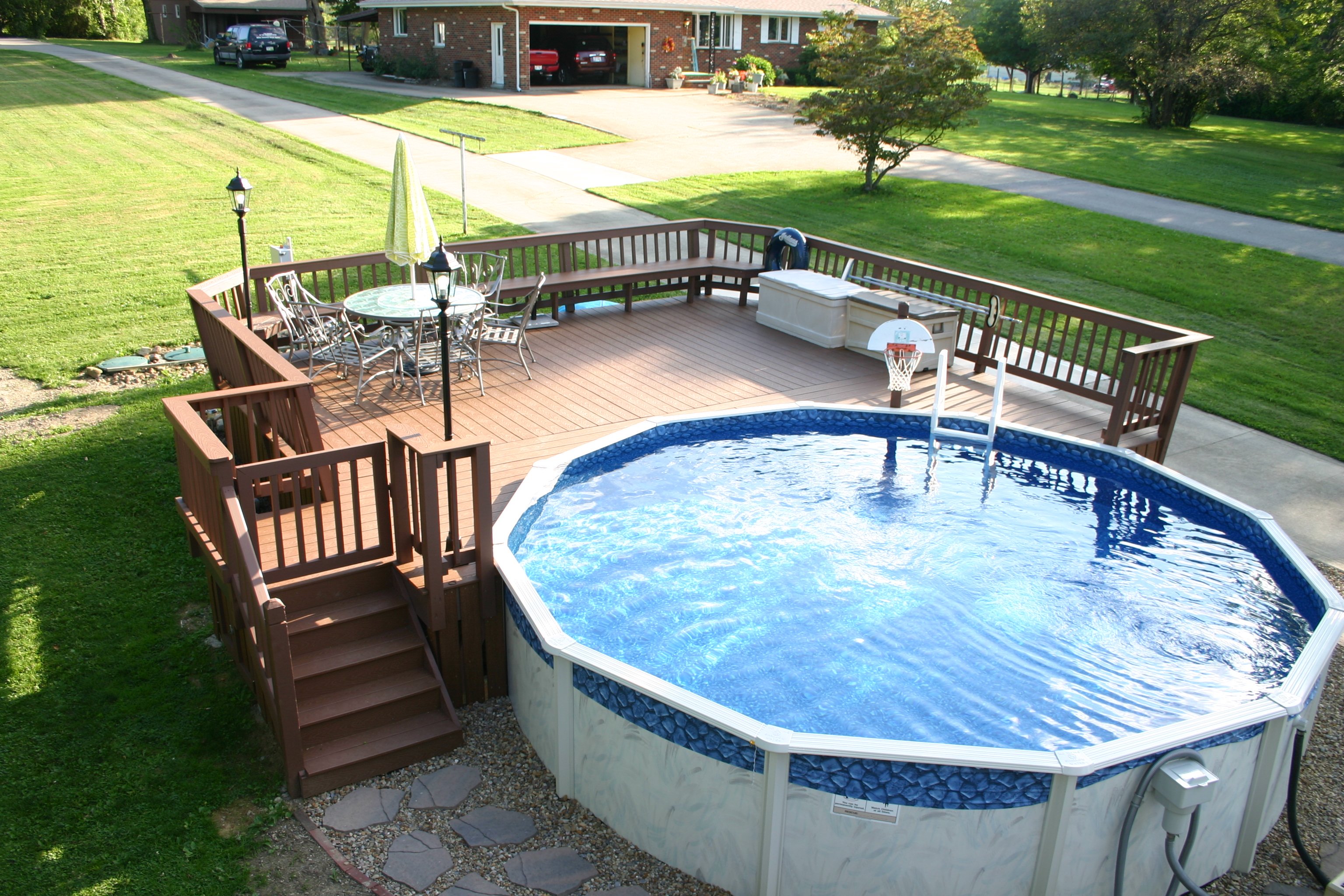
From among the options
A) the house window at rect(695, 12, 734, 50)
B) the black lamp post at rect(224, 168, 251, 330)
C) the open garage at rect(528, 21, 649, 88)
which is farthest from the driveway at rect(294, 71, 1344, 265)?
the black lamp post at rect(224, 168, 251, 330)

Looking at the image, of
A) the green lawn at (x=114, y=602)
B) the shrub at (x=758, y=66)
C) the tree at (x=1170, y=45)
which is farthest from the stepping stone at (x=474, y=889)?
the shrub at (x=758, y=66)

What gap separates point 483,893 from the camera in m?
4.44

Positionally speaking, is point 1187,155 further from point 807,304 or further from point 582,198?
point 807,304

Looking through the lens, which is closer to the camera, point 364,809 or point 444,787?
point 364,809

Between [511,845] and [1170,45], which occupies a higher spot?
[1170,45]

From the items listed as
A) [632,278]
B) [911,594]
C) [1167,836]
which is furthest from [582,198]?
[1167,836]

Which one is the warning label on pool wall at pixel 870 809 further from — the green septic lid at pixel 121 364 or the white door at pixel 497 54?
the white door at pixel 497 54

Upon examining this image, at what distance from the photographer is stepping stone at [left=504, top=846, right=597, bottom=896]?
451 cm

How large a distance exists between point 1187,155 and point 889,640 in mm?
22701

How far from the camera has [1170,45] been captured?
26656 millimetres

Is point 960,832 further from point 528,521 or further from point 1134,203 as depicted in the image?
point 1134,203

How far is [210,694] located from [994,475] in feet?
19.1

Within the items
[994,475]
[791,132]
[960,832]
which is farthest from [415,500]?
[791,132]

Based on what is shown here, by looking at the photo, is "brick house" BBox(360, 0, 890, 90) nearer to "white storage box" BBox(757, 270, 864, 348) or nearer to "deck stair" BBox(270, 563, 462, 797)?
"white storage box" BBox(757, 270, 864, 348)
